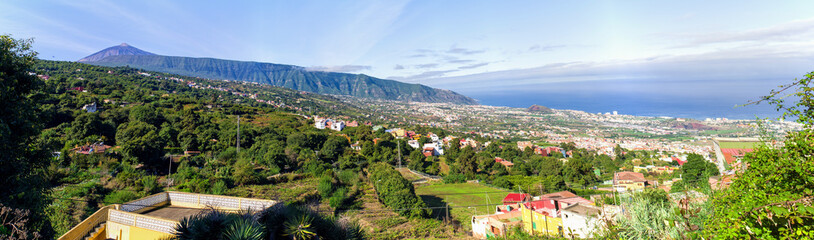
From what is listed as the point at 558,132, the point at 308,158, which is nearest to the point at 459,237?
the point at 308,158

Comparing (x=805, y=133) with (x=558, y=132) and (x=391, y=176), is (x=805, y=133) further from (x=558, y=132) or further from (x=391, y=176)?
(x=558, y=132)

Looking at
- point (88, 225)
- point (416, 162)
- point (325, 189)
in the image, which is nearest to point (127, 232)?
point (88, 225)

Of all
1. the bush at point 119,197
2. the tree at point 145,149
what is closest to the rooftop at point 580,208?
the bush at point 119,197

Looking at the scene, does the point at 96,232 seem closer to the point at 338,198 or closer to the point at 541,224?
the point at 338,198

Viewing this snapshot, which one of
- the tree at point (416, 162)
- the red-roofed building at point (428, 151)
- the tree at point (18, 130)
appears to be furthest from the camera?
the red-roofed building at point (428, 151)

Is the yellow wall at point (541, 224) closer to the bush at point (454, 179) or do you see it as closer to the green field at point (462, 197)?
the green field at point (462, 197)

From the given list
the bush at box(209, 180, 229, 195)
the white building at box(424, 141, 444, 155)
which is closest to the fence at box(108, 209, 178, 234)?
the bush at box(209, 180, 229, 195)
